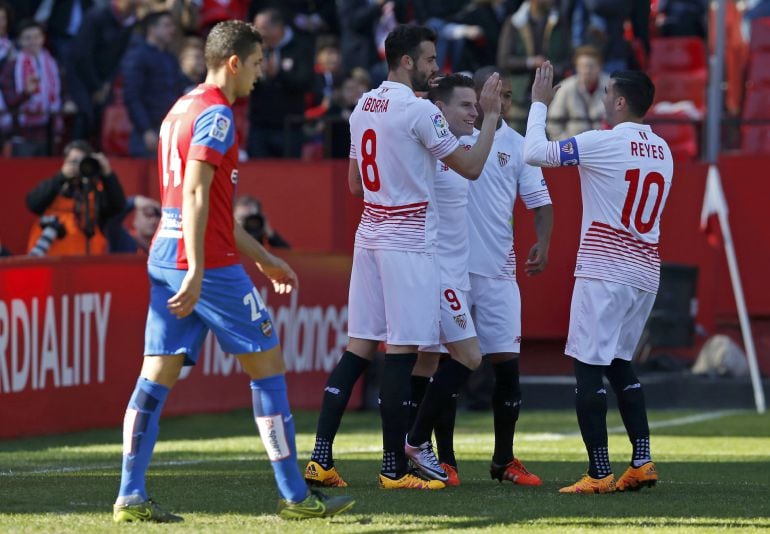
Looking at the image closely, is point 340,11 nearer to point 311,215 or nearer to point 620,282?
point 311,215

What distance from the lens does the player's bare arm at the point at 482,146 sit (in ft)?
26.5

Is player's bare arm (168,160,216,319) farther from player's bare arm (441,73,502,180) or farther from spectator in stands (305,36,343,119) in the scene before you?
spectator in stands (305,36,343,119)

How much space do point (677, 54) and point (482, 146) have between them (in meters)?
12.4

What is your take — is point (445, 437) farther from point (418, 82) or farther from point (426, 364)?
point (418, 82)

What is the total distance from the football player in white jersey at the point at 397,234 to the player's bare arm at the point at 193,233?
172cm

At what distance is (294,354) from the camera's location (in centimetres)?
1488

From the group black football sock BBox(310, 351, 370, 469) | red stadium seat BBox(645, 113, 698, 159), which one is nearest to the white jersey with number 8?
black football sock BBox(310, 351, 370, 469)

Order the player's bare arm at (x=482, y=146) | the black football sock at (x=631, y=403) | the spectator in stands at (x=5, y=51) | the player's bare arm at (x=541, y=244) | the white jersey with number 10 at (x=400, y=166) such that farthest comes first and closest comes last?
the spectator in stands at (x=5, y=51) → the player's bare arm at (x=541, y=244) → the black football sock at (x=631, y=403) → the white jersey with number 10 at (x=400, y=166) → the player's bare arm at (x=482, y=146)

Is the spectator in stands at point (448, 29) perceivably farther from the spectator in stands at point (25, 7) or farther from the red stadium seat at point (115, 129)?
the spectator in stands at point (25, 7)

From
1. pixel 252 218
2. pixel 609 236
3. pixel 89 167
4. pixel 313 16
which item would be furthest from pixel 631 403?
pixel 313 16

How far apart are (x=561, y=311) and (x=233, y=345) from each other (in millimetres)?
10004

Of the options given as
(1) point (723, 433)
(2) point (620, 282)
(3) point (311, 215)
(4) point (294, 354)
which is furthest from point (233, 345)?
(3) point (311, 215)

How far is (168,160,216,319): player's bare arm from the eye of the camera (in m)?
6.77

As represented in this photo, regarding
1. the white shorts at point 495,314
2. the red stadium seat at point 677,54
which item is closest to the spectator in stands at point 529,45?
the red stadium seat at point 677,54
